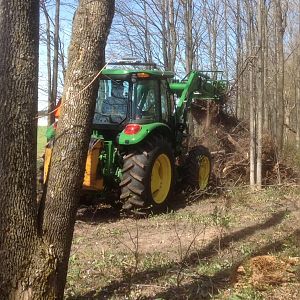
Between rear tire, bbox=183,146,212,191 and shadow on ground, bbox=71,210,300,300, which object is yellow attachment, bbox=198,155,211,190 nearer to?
rear tire, bbox=183,146,212,191

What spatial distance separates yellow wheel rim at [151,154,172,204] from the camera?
8227 mm

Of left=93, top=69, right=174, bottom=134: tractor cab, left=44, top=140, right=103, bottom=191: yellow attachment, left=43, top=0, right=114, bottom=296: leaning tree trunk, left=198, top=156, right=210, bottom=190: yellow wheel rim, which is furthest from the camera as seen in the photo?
left=198, top=156, right=210, bottom=190: yellow wheel rim

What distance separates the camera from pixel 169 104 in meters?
9.01

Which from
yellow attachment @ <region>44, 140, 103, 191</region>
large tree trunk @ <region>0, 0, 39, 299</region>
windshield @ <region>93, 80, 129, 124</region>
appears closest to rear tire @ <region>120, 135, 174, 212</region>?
yellow attachment @ <region>44, 140, 103, 191</region>

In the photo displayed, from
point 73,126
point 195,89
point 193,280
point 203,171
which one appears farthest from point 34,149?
point 195,89

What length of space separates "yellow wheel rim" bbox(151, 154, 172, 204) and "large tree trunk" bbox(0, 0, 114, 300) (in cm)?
440

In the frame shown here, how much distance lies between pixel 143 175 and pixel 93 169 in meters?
0.80

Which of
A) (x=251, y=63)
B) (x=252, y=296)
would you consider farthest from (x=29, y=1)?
(x=251, y=63)

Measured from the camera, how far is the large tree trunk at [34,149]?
358 cm

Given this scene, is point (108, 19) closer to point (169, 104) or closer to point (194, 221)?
point (194, 221)

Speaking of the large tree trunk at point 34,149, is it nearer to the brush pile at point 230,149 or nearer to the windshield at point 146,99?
the windshield at point 146,99

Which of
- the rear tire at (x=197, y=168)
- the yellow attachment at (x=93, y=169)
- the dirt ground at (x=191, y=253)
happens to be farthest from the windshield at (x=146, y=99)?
the dirt ground at (x=191, y=253)

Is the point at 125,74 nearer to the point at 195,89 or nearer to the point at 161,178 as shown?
the point at 161,178

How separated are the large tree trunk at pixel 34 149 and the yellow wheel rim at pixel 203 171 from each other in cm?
619
